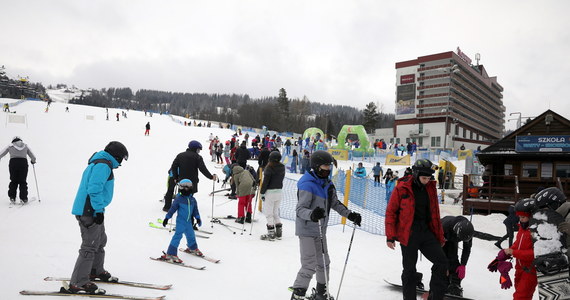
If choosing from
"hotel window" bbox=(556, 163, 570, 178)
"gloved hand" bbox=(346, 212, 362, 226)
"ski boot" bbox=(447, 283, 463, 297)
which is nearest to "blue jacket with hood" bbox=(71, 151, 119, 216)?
"gloved hand" bbox=(346, 212, 362, 226)

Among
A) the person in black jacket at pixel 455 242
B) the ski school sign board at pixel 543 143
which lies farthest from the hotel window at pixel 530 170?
the person in black jacket at pixel 455 242

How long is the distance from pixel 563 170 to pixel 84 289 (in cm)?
1839

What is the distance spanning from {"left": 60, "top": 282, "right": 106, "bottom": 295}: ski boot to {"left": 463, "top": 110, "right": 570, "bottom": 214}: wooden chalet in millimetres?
14055

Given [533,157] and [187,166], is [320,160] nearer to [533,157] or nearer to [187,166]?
[187,166]

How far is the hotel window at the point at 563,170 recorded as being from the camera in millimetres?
14693

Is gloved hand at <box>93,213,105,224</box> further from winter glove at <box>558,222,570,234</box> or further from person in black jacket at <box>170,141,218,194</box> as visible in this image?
winter glove at <box>558,222,570,234</box>

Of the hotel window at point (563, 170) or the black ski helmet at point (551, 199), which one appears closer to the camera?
the black ski helmet at point (551, 199)

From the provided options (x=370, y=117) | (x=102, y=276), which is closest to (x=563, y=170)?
(x=102, y=276)

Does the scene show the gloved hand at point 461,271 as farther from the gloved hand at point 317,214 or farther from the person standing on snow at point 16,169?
the person standing on snow at point 16,169

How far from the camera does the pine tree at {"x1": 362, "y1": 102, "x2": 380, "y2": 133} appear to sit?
95188mm

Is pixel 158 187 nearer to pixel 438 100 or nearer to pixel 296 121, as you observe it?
pixel 438 100

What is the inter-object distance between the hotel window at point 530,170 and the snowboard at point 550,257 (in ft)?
50.1

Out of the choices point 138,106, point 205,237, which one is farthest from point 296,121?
point 138,106

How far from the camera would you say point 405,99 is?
225ft
